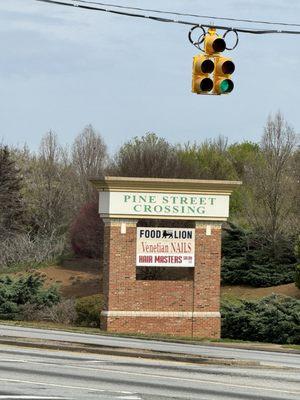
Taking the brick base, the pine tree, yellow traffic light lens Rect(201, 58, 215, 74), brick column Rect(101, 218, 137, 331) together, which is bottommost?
the brick base

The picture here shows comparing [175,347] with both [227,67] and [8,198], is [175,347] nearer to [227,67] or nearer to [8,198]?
[227,67]

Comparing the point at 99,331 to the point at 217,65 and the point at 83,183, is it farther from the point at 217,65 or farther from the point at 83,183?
the point at 83,183

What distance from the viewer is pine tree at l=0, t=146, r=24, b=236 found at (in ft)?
254

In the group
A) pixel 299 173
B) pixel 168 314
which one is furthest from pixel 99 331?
pixel 299 173

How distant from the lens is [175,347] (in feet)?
101

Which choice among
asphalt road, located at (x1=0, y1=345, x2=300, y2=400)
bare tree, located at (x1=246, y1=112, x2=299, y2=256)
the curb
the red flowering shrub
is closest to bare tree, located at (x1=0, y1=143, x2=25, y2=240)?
the red flowering shrub

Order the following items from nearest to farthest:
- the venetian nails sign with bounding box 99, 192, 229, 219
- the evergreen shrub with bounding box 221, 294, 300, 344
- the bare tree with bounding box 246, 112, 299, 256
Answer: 1. the evergreen shrub with bounding box 221, 294, 300, 344
2. the venetian nails sign with bounding box 99, 192, 229, 219
3. the bare tree with bounding box 246, 112, 299, 256

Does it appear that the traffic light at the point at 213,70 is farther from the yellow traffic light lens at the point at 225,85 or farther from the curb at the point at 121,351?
the curb at the point at 121,351

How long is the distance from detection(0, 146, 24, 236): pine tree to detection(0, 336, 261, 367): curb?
158ft

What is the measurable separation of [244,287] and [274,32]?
124 feet

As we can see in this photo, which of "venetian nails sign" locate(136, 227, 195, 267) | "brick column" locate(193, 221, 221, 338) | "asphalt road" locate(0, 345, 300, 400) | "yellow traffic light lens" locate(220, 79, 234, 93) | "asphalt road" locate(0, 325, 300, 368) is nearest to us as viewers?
"asphalt road" locate(0, 345, 300, 400)

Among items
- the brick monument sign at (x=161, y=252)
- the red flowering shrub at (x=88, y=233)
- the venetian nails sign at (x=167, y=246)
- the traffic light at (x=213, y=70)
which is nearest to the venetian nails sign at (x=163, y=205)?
the brick monument sign at (x=161, y=252)

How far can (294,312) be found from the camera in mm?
37625

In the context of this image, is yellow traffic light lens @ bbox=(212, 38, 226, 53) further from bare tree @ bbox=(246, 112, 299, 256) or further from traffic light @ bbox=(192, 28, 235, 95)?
bare tree @ bbox=(246, 112, 299, 256)
